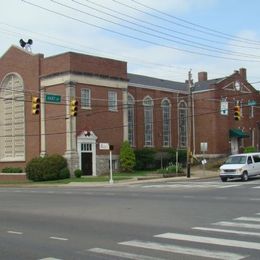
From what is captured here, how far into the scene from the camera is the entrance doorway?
50.5 m

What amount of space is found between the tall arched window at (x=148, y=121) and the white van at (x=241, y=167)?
23141 mm

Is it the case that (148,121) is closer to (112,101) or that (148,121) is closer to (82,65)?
Result: (112,101)

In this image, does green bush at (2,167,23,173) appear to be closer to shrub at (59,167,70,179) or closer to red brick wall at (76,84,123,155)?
shrub at (59,167,70,179)

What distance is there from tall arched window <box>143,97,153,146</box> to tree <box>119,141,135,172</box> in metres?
6.81

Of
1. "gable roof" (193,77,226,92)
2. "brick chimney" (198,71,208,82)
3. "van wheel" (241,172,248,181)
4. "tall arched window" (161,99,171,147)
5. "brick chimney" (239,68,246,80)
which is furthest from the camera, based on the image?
"brick chimney" (198,71,208,82)

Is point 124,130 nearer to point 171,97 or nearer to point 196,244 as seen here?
point 171,97

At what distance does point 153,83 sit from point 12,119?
17214 millimetres

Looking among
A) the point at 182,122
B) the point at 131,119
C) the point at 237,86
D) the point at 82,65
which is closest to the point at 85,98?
the point at 82,65

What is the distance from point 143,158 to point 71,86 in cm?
1181

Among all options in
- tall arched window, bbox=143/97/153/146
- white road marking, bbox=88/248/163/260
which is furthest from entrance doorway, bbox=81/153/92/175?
white road marking, bbox=88/248/163/260

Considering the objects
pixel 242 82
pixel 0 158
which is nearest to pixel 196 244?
pixel 0 158

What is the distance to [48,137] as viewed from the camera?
5141cm

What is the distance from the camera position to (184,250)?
9734 mm

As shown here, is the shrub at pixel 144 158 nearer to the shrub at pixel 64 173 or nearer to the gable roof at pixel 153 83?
the gable roof at pixel 153 83
